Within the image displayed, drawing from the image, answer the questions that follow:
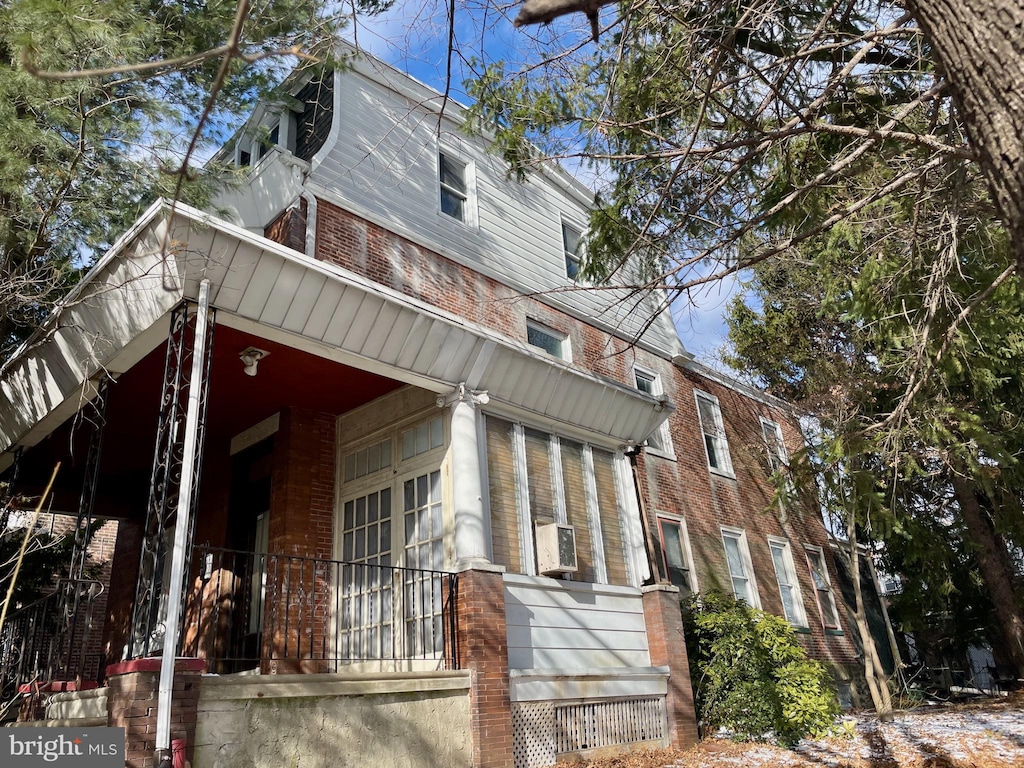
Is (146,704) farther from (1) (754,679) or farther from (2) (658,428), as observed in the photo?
(2) (658,428)

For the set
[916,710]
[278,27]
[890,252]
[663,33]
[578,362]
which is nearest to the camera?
[663,33]

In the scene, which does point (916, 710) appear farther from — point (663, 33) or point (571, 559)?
point (663, 33)

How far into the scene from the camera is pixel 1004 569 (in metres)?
16.1

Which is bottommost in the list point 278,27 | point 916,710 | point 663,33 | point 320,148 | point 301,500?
point 916,710

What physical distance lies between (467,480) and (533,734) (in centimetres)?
281

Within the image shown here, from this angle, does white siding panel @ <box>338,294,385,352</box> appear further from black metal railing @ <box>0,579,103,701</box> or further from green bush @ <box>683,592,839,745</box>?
green bush @ <box>683,592,839,745</box>

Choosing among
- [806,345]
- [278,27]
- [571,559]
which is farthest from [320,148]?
[806,345]

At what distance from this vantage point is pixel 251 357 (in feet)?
26.7

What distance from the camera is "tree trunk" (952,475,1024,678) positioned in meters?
15.7

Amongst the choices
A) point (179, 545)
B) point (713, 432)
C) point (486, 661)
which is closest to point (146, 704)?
point (179, 545)

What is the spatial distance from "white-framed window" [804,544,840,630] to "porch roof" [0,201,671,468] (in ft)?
32.6

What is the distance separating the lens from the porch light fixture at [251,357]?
808 cm

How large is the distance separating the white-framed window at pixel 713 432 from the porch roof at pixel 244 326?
6.75 meters

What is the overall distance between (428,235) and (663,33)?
5.51 meters
